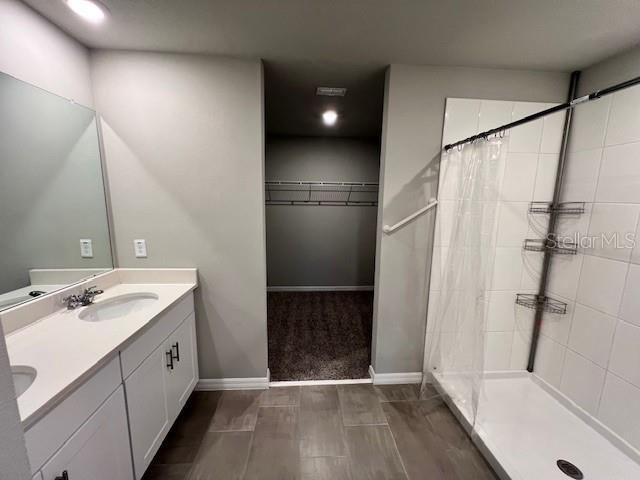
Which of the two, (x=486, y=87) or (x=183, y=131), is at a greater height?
(x=486, y=87)

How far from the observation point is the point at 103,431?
3.33 feet

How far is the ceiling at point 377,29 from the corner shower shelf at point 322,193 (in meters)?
2.10

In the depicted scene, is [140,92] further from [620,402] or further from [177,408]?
[620,402]

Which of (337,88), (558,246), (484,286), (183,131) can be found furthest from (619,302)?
(183,131)

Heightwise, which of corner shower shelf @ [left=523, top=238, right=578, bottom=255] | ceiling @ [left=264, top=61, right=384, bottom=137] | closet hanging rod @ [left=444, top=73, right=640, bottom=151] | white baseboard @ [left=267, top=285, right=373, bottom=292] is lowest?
white baseboard @ [left=267, top=285, right=373, bottom=292]

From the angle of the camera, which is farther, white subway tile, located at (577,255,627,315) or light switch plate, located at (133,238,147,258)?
light switch plate, located at (133,238,147,258)

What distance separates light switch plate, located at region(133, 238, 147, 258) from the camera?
180 centimetres

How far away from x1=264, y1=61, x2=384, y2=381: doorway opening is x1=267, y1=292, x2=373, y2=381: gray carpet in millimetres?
13

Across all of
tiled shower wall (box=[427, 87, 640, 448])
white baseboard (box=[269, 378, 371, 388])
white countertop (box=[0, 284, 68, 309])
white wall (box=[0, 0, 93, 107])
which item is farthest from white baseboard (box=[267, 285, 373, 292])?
white wall (box=[0, 0, 93, 107])

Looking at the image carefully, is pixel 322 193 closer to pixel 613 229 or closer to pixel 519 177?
pixel 519 177

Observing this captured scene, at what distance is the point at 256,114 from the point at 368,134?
2245mm

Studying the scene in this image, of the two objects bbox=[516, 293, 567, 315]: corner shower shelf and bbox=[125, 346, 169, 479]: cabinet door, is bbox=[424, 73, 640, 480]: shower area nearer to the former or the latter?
bbox=[516, 293, 567, 315]: corner shower shelf

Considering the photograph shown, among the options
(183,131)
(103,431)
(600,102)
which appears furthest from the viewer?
(183,131)

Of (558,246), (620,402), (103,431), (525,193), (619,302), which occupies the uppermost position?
(525,193)
